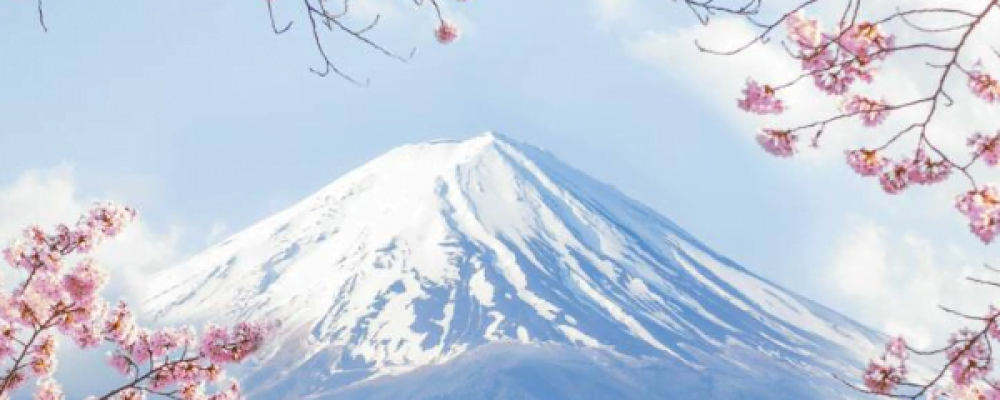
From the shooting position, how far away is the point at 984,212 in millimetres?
4594

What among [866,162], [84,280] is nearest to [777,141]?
[866,162]

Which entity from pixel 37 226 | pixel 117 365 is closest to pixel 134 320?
pixel 117 365

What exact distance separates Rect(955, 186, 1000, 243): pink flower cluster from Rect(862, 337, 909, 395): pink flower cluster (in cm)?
58

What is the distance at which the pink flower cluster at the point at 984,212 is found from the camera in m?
4.57

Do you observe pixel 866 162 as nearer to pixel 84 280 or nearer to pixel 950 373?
pixel 950 373

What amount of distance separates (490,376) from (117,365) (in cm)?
19287

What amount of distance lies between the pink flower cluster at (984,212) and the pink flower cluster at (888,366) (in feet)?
1.89

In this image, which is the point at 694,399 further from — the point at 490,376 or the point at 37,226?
the point at 37,226

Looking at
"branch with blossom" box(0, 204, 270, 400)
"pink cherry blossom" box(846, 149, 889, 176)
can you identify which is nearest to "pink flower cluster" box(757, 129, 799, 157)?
"pink cherry blossom" box(846, 149, 889, 176)

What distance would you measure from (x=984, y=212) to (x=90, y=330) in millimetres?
5775

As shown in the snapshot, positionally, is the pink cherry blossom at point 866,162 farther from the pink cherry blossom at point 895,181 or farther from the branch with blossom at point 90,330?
the branch with blossom at point 90,330

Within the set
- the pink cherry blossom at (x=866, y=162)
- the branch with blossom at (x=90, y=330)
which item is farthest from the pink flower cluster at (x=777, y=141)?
the branch with blossom at (x=90, y=330)

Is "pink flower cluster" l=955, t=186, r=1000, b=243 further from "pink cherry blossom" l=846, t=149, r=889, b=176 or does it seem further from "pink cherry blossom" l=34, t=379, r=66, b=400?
"pink cherry blossom" l=34, t=379, r=66, b=400

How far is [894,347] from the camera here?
459 cm
